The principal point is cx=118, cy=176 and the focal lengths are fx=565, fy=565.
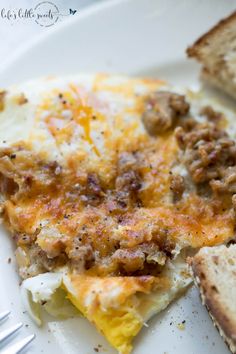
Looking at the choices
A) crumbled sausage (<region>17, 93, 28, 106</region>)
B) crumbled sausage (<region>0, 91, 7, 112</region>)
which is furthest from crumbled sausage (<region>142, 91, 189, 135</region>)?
crumbled sausage (<region>0, 91, 7, 112</region>)

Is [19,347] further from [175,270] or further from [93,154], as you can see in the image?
[93,154]

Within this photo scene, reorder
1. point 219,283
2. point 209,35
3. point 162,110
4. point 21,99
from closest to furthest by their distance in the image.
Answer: point 219,283
point 21,99
point 162,110
point 209,35

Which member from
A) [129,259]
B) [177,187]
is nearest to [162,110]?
[177,187]

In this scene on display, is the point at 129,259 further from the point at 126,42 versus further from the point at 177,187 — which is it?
the point at 126,42

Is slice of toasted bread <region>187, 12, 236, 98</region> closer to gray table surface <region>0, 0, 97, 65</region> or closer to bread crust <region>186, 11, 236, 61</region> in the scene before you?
bread crust <region>186, 11, 236, 61</region>

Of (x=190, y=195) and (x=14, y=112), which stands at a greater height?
(x=14, y=112)

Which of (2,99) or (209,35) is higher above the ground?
(2,99)

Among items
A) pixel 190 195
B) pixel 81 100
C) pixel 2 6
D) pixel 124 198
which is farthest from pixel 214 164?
pixel 2 6
